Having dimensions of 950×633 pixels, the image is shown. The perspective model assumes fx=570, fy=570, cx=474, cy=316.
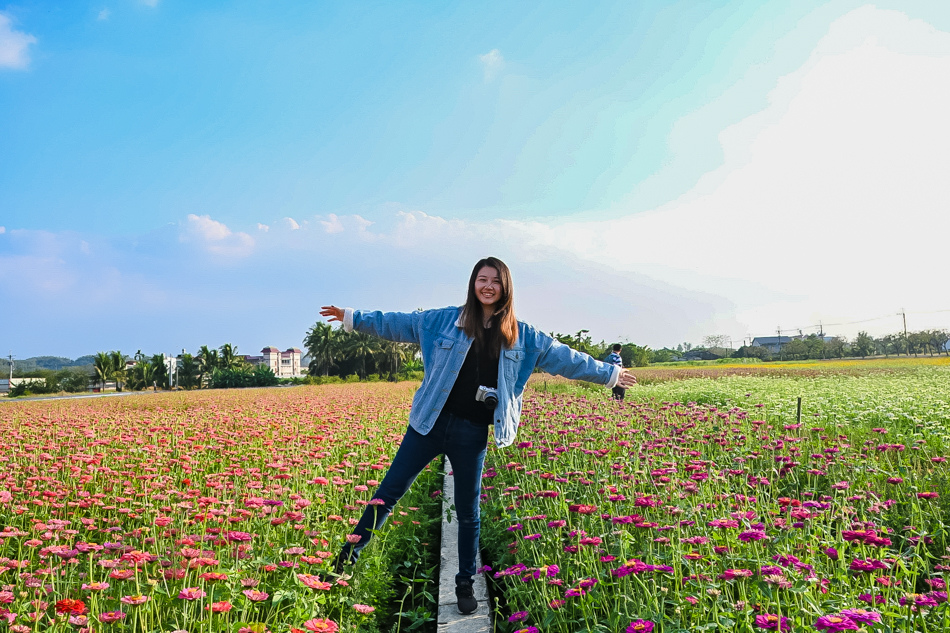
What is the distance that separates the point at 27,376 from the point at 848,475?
8021 centimetres

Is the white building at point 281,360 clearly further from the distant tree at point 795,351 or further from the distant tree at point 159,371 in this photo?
the distant tree at point 795,351

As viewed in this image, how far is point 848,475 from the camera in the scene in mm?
5273

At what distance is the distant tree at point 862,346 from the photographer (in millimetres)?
81750

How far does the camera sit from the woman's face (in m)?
3.27

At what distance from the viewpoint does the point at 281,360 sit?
153000 millimetres

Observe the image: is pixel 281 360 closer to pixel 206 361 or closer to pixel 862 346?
pixel 206 361

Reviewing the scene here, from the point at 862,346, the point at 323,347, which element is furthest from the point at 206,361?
the point at 862,346

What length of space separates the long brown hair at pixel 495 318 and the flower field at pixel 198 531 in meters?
1.40

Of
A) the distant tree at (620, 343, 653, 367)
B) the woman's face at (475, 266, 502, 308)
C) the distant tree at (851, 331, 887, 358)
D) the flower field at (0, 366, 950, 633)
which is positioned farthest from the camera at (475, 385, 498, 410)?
the distant tree at (851, 331, 887, 358)

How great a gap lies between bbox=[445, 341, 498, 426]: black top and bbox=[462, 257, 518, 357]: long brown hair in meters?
0.07

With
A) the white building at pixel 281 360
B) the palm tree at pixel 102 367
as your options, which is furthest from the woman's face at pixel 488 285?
the white building at pixel 281 360

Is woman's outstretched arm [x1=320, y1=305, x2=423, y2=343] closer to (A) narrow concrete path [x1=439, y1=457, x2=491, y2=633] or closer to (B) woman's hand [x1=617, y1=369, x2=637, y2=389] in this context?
(A) narrow concrete path [x1=439, y1=457, x2=491, y2=633]

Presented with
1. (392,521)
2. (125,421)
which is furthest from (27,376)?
(392,521)

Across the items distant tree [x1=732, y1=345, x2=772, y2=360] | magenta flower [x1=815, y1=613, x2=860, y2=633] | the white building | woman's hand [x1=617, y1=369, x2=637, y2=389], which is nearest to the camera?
magenta flower [x1=815, y1=613, x2=860, y2=633]
